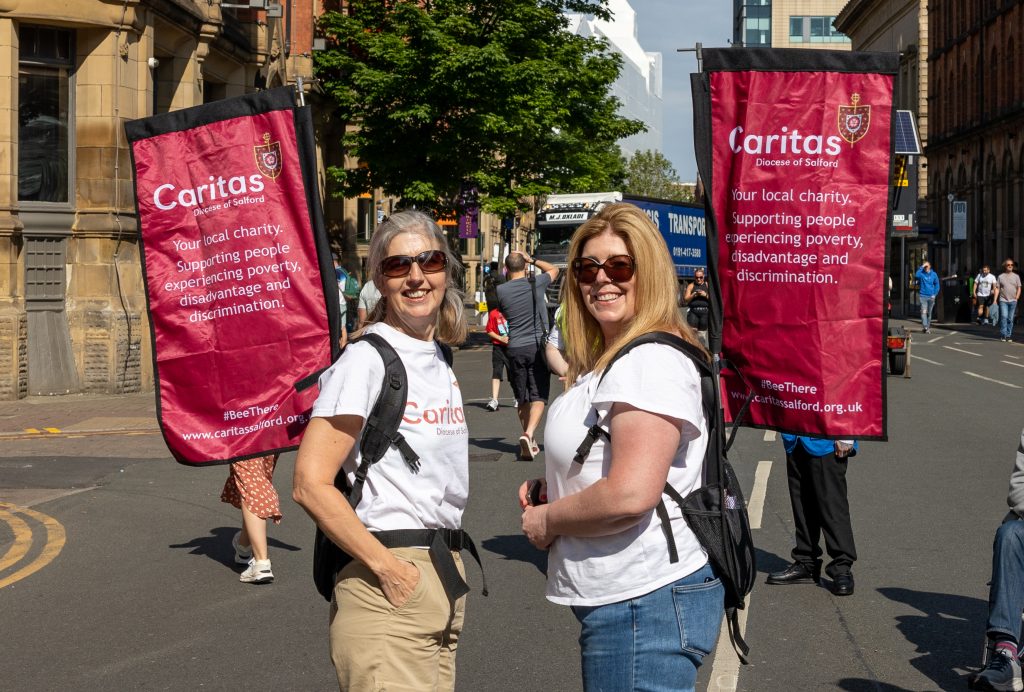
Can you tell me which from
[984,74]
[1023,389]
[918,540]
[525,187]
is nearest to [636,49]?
[984,74]

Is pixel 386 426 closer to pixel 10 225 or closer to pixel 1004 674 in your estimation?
pixel 1004 674

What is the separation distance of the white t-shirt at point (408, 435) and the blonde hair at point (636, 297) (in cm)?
40

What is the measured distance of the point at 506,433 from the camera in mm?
14703

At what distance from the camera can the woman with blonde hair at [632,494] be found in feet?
9.69

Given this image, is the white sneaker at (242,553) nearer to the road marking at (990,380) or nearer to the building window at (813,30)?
the road marking at (990,380)

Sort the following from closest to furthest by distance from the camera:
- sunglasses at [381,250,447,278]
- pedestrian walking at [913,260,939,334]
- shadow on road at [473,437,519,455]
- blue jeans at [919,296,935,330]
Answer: sunglasses at [381,250,447,278], shadow on road at [473,437,519,455], pedestrian walking at [913,260,939,334], blue jeans at [919,296,935,330]

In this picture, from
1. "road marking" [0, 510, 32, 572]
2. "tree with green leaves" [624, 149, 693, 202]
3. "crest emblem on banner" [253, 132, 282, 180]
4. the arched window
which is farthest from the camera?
"tree with green leaves" [624, 149, 693, 202]

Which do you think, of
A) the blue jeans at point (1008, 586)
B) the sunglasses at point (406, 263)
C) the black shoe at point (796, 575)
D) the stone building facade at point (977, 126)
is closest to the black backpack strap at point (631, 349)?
the sunglasses at point (406, 263)

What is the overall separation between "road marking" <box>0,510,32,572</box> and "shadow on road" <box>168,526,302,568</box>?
95 centimetres

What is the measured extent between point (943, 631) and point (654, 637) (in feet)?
12.9

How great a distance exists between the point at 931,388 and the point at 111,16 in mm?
13175

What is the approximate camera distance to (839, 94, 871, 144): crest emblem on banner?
4789 millimetres

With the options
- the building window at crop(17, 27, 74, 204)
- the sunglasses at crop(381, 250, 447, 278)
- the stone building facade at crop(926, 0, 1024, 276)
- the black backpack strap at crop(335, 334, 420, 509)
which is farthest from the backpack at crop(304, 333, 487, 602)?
the stone building facade at crop(926, 0, 1024, 276)

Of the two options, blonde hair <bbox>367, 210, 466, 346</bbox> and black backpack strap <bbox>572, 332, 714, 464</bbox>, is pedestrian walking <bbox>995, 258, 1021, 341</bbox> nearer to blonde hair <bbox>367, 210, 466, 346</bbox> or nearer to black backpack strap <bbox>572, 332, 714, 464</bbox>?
blonde hair <bbox>367, 210, 466, 346</bbox>
